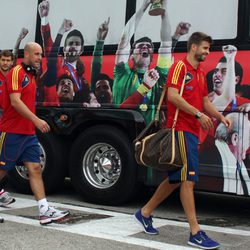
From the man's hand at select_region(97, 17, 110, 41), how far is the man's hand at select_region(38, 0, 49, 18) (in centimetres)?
97

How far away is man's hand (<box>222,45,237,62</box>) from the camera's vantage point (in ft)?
18.8

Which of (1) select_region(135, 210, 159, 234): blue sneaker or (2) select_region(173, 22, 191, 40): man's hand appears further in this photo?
(2) select_region(173, 22, 191, 40): man's hand

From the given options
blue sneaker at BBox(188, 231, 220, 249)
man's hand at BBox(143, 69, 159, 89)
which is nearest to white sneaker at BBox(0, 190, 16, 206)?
man's hand at BBox(143, 69, 159, 89)

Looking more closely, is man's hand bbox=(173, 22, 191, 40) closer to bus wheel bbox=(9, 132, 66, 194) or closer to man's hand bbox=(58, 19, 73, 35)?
man's hand bbox=(58, 19, 73, 35)

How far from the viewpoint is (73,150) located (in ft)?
22.9

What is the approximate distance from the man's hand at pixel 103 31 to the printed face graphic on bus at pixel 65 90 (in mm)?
692

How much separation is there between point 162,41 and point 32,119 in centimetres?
190

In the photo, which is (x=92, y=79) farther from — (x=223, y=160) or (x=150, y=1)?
(x=223, y=160)

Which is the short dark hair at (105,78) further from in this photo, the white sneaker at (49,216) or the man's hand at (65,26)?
the white sneaker at (49,216)

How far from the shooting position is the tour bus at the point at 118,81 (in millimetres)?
5750

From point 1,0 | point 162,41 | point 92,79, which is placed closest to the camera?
point 162,41

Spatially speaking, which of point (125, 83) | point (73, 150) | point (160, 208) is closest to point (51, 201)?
point (73, 150)

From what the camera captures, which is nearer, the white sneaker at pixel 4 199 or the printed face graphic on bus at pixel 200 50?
the printed face graphic on bus at pixel 200 50

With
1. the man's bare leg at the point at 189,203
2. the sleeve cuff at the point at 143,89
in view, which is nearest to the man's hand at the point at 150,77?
the sleeve cuff at the point at 143,89
